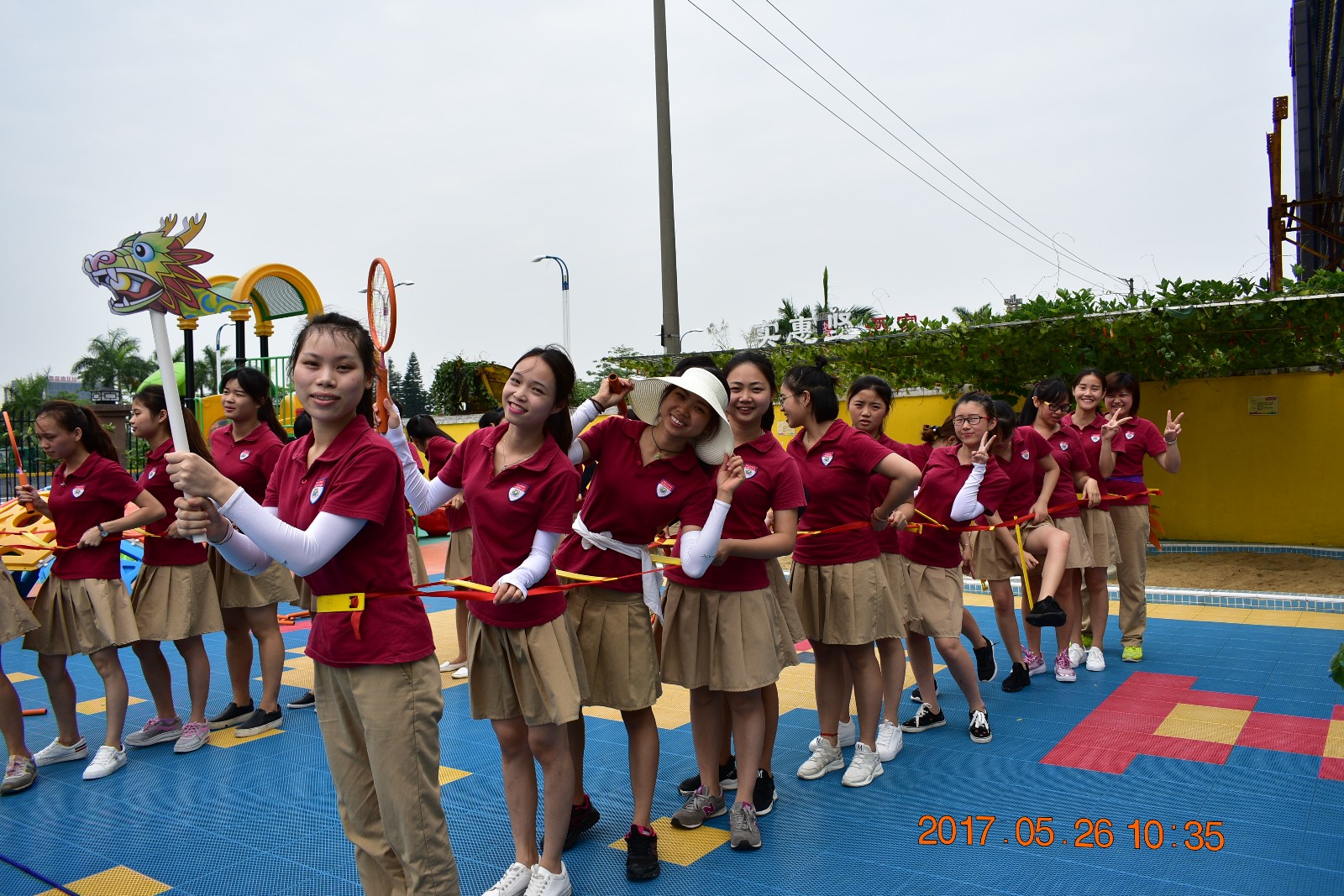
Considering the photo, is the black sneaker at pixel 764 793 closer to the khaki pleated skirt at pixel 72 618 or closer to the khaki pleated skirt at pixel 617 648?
the khaki pleated skirt at pixel 617 648

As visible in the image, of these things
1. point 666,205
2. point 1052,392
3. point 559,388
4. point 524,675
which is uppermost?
point 666,205

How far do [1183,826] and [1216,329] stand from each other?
6.74 m

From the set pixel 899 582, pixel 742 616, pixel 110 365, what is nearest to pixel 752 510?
pixel 742 616

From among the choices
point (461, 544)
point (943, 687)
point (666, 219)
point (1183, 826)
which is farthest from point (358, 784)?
point (666, 219)

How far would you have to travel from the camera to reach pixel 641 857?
3.28 m

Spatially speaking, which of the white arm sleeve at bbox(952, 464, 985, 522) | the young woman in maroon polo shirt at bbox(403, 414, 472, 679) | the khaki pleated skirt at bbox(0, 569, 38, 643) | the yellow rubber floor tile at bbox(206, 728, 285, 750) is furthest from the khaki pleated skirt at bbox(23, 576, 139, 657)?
Result: the white arm sleeve at bbox(952, 464, 985, 522)

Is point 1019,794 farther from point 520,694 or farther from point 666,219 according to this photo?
point 666,219

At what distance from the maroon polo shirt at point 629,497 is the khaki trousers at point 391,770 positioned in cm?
93

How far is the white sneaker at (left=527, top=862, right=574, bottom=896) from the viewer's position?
300 cm

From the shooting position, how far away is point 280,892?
3.20m

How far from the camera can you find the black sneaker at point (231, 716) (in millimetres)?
5113

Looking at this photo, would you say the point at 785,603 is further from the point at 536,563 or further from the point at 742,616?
the point at 536,563

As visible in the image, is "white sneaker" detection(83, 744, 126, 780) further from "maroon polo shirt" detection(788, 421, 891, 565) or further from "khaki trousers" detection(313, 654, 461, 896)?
"maroon polo shirt" detection(788, 421, 891, 565)

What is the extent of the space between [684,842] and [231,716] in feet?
9.60
